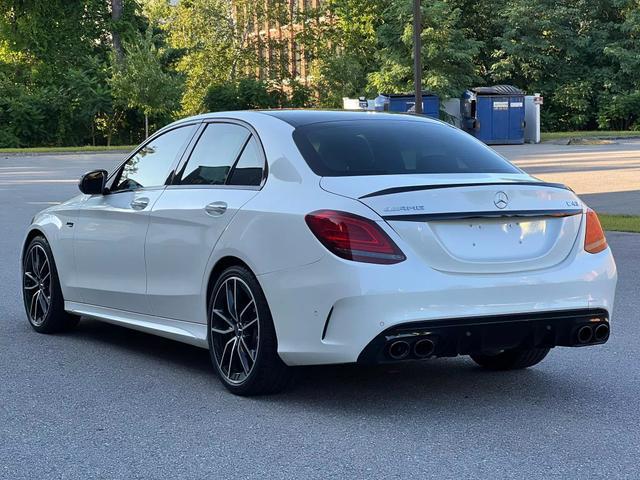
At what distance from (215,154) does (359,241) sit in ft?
5.24

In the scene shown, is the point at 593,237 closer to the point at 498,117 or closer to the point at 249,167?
the point at 249,167

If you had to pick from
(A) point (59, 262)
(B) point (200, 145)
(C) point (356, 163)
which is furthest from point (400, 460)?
(A) point (59, 262)

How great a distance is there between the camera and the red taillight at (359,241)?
5.24 metres

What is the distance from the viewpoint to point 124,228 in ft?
23.1

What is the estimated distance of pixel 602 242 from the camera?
5.89m

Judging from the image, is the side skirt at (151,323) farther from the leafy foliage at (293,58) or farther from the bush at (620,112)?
the bush at (620,112)

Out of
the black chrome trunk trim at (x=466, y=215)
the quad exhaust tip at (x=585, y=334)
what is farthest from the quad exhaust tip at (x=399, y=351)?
the quad exhaust tip at (x=585, y=334)

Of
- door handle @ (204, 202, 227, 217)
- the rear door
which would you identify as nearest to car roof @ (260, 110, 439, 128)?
the rear door

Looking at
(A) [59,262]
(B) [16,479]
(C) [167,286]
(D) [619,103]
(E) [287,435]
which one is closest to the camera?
(B) [16,479]

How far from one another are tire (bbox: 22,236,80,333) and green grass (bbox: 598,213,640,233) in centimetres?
849

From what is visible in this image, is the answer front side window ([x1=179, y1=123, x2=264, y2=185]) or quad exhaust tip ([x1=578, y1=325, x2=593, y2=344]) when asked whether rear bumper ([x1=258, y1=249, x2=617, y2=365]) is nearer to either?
quad exhaust tip ([x1=578, y1=325, x2=593, y2=344])

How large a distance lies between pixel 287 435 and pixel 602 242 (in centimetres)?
202

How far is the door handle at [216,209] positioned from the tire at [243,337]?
1.12 feet

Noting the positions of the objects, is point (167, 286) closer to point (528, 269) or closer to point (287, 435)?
point (287, 435)
